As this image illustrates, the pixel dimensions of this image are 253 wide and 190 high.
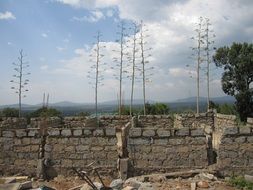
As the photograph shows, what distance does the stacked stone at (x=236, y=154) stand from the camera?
9344 millimetres

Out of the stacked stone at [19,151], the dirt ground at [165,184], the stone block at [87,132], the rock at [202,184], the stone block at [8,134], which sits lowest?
the dirt ground at [165,184]

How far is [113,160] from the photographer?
970cm

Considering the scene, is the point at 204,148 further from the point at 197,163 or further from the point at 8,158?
the point at 8,158

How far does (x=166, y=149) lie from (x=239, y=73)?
24.4 meters

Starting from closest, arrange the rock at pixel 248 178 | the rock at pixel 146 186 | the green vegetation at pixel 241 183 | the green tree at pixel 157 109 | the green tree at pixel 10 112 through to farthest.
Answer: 1. the rock at pixel 146 186
2. the green vegetation at pixel 241 183
3. the rock at pixel 248 178
4. the green tree at pixel 157 109
5. the green tree at pixel 10 112

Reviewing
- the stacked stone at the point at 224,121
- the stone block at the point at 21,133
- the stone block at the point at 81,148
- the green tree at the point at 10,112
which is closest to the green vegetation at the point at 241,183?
the stone block at the point at 81,148

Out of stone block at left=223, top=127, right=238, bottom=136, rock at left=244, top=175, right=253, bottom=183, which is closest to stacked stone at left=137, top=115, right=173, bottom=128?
stone block at left=223, top=127, right=238, bottom=136

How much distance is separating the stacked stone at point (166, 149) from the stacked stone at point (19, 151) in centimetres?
255

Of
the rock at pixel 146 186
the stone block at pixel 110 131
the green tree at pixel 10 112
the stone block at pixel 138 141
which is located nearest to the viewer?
the rock at pixel 146 186

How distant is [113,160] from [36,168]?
2.04 metres

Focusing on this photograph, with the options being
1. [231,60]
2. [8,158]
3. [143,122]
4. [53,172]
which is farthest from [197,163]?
[231,60]

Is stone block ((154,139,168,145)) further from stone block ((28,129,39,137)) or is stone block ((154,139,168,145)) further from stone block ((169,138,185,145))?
stone block ((28,129,39,137))

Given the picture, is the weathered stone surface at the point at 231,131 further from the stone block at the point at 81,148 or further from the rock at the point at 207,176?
the stone block at the point at 81,148

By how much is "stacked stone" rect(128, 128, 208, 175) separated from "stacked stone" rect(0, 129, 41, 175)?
2554mm
